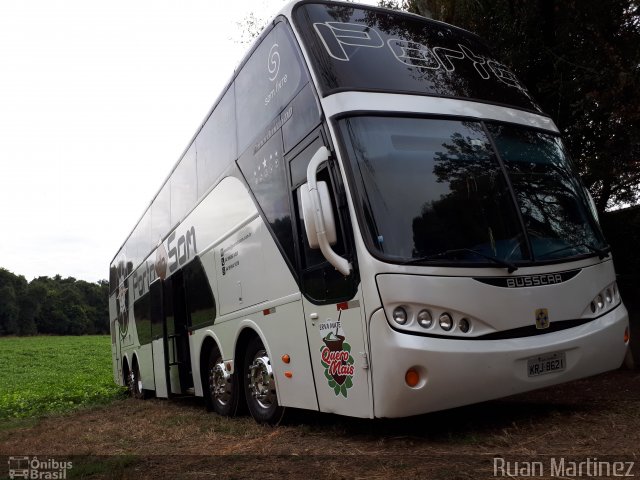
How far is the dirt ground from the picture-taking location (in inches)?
176

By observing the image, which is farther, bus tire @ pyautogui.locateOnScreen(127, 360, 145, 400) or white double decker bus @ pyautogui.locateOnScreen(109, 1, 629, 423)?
bus tire @ pyautogui.locateOnScreen(127, 360, 145, 400)

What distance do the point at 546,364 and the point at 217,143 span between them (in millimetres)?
5356

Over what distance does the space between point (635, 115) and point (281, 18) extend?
424 cm

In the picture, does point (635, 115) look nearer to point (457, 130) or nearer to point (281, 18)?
point (457, 130)

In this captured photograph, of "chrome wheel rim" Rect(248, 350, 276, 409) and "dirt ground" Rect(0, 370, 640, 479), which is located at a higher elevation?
"chrome wheel rim" Rect(248, 350, 276, 409)

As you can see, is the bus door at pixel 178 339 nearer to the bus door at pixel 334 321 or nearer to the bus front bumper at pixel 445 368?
the bus door at pixel 334 321

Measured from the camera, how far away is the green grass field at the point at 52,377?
14.8m

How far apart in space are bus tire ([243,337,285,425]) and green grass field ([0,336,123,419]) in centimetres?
689

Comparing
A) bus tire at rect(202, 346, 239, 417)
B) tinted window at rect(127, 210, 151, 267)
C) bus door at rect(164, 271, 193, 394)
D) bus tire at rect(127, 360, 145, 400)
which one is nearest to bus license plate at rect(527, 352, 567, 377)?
bus tire at rect(202, 346, 239, 417)

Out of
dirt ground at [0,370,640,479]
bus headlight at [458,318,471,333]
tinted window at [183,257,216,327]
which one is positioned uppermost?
tinted window at [183,257,216,327]

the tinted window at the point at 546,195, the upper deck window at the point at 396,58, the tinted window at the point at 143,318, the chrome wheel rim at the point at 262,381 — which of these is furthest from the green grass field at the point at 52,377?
the tinted window at the point at 546,195

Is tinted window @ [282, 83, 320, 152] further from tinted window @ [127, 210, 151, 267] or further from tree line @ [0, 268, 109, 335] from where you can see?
tree line @ [0, 268, 109, 335]

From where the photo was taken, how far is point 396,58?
620 centimetres

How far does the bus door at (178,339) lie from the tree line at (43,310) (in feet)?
218
